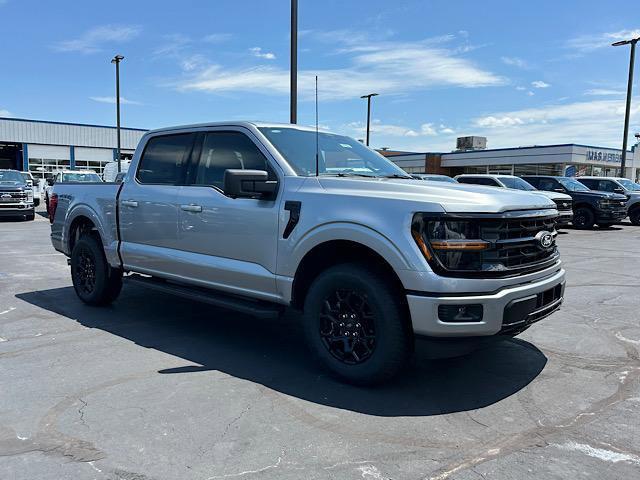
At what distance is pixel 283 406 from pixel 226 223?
1783mm

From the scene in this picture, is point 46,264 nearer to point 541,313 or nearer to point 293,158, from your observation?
point 293,158

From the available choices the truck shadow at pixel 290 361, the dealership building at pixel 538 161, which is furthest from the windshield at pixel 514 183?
the dealership building at pixel 538 161

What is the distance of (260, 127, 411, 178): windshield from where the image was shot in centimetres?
481

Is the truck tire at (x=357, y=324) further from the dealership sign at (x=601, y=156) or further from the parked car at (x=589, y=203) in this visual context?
the dealership sign at (x=601, y=156)

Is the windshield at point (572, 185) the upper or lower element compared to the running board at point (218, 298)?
upper

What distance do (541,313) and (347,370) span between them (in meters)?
1.47

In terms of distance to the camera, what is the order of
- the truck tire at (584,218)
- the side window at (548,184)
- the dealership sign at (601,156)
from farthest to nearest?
the dealership sign at (601,156) → the side window at (548,184) → the truck tire at (584,218)

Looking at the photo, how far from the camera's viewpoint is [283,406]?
377 centimetres

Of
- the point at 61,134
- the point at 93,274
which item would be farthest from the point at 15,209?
the point at 61,134

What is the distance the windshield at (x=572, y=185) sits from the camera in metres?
19.6

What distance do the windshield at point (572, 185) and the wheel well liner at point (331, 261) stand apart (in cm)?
1756

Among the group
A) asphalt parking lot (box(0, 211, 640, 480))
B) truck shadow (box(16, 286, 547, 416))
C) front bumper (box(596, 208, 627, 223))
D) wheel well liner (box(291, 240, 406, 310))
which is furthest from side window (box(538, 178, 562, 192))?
wheel well liner (box(291, 240, 406, 310))

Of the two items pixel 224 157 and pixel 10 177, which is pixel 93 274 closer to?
pixel 224 157

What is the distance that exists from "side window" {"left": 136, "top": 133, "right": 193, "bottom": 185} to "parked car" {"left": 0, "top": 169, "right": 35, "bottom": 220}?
1550cm
